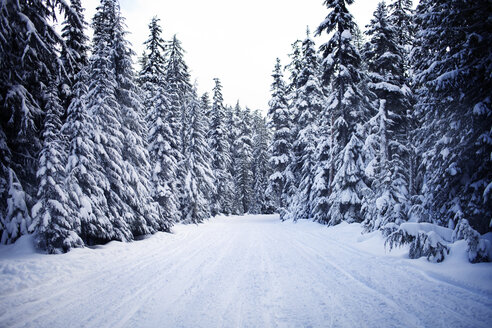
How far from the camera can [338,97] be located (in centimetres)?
1828

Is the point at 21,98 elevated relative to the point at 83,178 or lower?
elevated

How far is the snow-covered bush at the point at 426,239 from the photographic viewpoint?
6.87 metres

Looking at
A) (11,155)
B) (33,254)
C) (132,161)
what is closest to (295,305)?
(33,254)

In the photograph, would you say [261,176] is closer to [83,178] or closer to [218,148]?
[218,148]

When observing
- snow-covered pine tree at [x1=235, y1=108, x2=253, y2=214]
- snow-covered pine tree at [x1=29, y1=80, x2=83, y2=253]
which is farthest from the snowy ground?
snow-covered pine tree at [x1=235, y1=108, x2=253, y2=214]

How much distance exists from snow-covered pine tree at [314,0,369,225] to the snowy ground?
819 centimetres

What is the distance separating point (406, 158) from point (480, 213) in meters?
12.8

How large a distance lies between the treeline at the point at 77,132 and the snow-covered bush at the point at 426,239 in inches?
438

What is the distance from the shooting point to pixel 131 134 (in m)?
13.9

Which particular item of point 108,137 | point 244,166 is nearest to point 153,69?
point 108,137

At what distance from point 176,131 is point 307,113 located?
13128 millimetres

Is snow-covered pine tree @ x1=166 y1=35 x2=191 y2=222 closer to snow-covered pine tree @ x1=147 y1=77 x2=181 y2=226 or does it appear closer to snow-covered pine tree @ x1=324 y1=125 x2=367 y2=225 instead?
snow-covered pine tree @ x1=147 y1=77 x2=181 y2=226

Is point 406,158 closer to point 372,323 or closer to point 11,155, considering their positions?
point 372,323

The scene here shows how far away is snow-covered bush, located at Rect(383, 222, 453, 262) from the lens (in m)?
6.87
